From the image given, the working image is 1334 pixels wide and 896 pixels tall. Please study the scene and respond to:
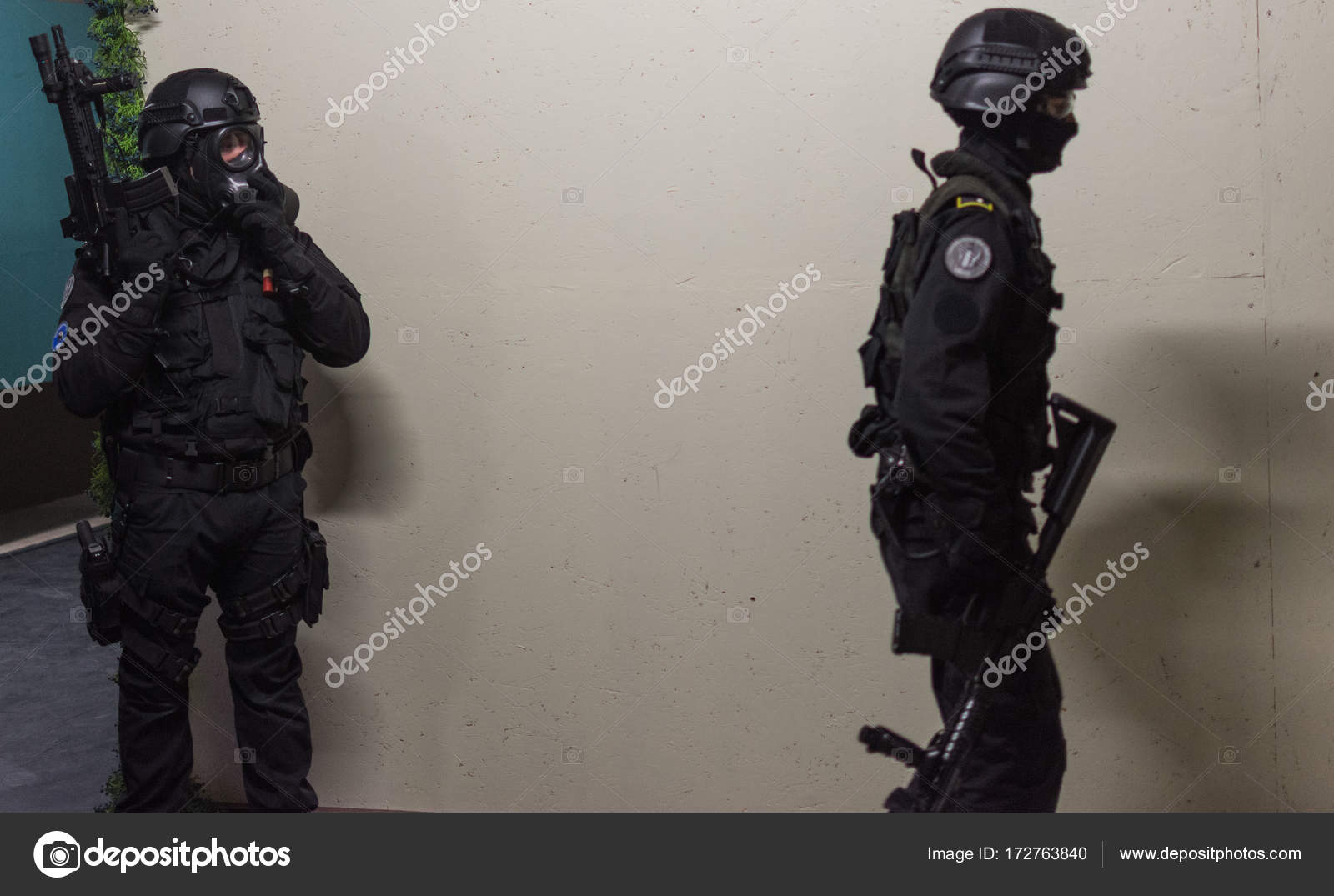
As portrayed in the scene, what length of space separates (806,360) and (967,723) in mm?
974

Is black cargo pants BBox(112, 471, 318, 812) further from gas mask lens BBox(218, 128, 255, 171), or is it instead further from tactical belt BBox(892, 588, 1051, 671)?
tactical belt BBox(892, 588, 1051, 671)

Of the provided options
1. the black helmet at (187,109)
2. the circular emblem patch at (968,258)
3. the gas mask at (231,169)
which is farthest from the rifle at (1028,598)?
the black helmet at (187,109)

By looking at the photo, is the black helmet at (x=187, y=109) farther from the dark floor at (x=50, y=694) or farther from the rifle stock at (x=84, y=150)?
the dark floor at (x=50, y=694)

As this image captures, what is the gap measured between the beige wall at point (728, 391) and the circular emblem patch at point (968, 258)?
2.18ft

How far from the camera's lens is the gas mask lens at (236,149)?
2518mm

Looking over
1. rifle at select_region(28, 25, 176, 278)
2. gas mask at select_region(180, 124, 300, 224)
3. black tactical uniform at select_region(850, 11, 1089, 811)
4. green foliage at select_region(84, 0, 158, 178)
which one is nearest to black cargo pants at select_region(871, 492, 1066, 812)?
black tactical uniform at select_region(850, 11, 1089, 811)

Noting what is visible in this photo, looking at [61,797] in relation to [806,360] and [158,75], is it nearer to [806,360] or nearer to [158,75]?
[158,75]

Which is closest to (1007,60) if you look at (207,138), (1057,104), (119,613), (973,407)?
(1057,104)

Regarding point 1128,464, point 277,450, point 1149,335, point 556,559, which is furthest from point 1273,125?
point 277,450

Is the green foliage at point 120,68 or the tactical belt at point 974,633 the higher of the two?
the green foliage at point 120,68

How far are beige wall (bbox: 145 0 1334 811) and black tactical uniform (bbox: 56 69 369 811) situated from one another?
0.35m

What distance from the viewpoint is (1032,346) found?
205 cm
